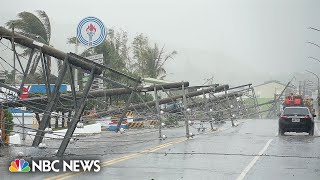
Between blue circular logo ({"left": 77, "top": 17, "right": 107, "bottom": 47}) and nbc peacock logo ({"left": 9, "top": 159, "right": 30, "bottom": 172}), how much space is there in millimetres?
12568

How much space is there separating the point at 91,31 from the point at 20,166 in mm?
13385

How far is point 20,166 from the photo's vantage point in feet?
44.1

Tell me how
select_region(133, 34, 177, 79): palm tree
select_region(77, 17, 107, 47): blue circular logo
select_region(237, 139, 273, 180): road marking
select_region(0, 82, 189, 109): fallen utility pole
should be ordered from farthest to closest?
select_region(133, 34, 177, 79): palm tree → select_region(77, 17, 107, 47): blue circular logo → select_region(0, 82, 189, 109): fallen utility pole → select_region(237, 139, 273, 180): road marking

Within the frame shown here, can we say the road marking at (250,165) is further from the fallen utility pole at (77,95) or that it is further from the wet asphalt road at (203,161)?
A: the fallen utility pole at (77,95)

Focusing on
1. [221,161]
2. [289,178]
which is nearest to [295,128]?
[221,161]

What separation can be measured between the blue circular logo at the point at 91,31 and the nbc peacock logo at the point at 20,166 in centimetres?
1257

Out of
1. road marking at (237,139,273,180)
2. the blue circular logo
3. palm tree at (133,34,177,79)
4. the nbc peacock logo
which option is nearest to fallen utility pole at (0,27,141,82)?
the nbc peacock logo

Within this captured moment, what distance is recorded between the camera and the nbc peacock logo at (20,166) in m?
13.1

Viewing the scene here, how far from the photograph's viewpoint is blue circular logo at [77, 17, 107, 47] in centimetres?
2584

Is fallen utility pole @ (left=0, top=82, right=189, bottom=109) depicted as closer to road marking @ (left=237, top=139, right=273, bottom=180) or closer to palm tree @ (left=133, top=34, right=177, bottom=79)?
road marking @ (left=237, top=139, right=273, bottom=180)

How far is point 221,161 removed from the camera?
1583cm

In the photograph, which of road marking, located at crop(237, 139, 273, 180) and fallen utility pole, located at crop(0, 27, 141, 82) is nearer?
road marking, located at crop(237, 139, 273, 180)
